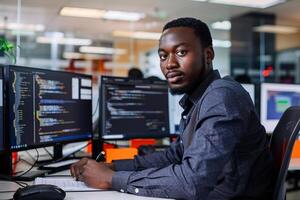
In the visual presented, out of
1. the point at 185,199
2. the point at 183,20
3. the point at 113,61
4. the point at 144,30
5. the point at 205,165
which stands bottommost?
the point at 185,199

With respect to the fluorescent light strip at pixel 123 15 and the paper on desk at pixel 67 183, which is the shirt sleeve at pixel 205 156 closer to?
the paper on desk at pixel 67 183

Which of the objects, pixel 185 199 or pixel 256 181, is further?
pixel 256 181

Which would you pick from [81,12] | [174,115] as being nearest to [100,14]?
[81,12]

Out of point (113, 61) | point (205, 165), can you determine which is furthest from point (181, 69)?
point (113, 61)

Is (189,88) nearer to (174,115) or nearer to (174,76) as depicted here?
(174,76)

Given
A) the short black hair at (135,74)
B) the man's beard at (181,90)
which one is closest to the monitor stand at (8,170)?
the man's beard at (181,90)

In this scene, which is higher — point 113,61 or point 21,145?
point 113,61

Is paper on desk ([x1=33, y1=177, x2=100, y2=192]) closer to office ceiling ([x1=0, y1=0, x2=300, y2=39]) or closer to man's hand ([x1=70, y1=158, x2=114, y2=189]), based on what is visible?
man's hand ([x1=70, y1=158, x2=114, y2=189])

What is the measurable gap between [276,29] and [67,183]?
22.2 feet

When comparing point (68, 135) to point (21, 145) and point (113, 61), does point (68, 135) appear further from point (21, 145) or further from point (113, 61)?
point (113, 61)

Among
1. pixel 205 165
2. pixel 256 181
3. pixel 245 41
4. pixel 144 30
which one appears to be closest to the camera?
pixel 205 165

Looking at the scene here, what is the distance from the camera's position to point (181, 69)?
3.83ft

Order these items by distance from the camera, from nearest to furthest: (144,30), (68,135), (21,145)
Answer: (21,145) < (68,135) < (144,30)

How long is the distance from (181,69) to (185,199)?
42 cm
